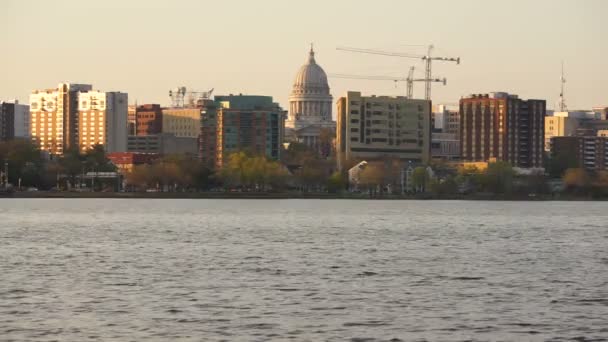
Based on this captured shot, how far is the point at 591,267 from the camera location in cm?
5747

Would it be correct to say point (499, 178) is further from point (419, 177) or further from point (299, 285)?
point (299, 285)

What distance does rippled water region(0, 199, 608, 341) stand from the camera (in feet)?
123

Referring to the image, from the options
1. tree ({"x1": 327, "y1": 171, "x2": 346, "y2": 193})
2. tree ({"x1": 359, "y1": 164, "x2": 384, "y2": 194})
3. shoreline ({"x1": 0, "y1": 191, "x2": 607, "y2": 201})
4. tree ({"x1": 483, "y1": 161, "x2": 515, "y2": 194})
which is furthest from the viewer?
tree ({"x1": 359, "y1": 164, "x2": 384, "y2": 194})

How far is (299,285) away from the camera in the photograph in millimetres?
47969

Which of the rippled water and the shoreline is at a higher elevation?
the shoreline

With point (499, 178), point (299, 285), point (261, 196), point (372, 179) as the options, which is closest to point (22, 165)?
point (261, 196)

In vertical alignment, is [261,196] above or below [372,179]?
below

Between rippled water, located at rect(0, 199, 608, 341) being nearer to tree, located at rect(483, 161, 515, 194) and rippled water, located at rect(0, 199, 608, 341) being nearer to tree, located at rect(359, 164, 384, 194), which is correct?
tree, located at rect(483, 161, 515, 194)

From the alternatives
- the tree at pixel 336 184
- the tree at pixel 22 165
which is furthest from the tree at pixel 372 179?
the tree at pixel 22 165

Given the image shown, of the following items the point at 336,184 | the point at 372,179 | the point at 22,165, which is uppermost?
the point at 22,165

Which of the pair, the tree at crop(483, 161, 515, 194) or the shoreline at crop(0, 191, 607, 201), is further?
the tree at crop(483, 161, 515, 194)

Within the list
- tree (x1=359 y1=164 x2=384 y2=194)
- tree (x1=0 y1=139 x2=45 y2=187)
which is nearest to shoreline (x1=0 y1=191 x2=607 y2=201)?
tree (x1=359 y1=164 x2=384 y2=194)

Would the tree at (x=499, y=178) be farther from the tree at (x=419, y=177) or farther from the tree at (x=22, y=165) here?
the tree at (x=22, y=165)

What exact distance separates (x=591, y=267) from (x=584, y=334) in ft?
68.0
